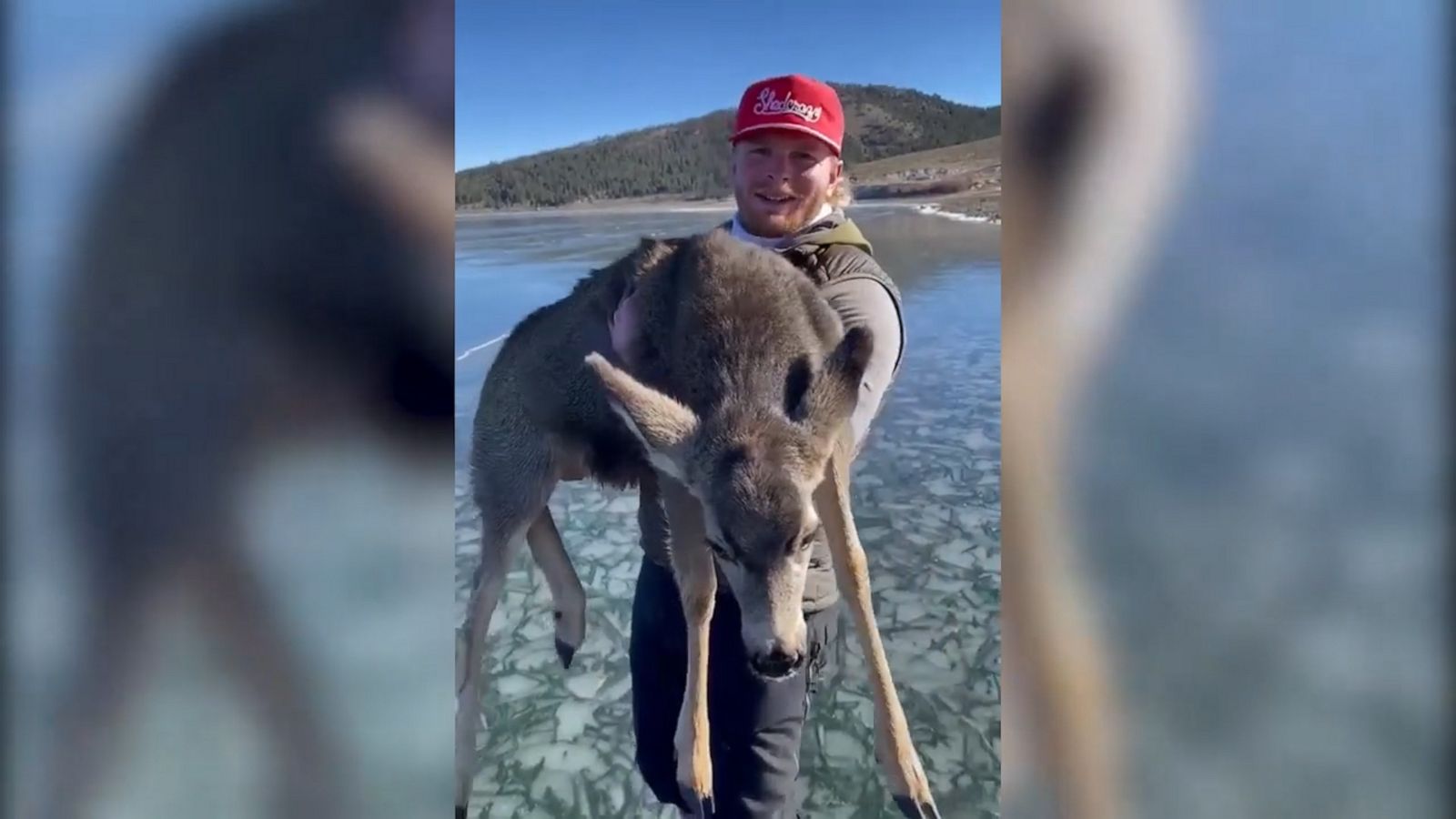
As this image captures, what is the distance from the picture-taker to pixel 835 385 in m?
1.43

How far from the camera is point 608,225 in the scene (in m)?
1.60

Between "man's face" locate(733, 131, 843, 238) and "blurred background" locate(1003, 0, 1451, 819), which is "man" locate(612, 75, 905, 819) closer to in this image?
"man's face" locate(733, 131, 843, 238)

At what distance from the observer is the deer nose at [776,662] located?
1.37 meters

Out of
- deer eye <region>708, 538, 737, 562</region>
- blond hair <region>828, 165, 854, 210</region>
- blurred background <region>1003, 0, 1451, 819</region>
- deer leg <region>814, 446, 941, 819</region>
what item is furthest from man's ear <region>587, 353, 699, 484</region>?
blurred background <region>1003, 0, 1451, 819</region>

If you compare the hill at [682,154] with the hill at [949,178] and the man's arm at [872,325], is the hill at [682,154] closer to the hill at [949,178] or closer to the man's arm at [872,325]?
the hill at [949,178]

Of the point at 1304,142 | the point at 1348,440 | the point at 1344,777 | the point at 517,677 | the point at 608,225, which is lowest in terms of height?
the point at 1344,777

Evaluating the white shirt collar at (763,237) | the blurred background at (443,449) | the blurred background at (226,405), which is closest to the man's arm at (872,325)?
the white shirt collar at (763,237)

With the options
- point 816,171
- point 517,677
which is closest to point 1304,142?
point 816,171

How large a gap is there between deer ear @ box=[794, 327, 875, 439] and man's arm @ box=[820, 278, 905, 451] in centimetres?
4

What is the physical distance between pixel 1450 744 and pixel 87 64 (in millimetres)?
2448

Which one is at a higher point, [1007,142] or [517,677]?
[1007,142]

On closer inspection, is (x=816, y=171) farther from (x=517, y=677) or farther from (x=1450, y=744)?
(x=1450, y=744)

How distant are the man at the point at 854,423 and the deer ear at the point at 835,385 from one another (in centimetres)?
5

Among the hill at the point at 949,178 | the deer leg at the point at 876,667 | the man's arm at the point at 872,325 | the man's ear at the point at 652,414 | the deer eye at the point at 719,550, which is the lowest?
the deer leg at the point at 876,667
